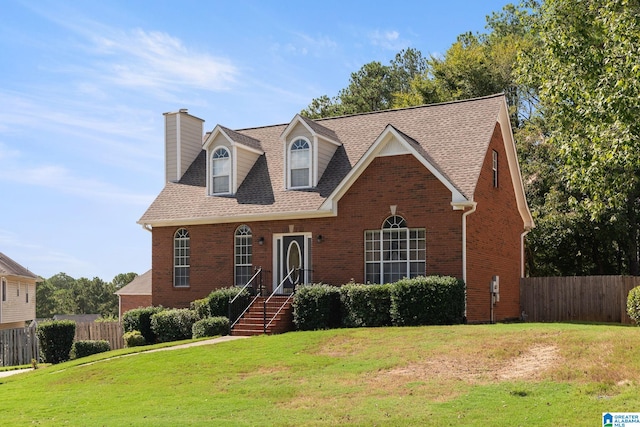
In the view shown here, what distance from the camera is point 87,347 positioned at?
2583 cm

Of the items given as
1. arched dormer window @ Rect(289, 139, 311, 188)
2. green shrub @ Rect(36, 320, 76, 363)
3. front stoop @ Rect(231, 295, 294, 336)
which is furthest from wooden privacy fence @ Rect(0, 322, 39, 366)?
arched dormer window @ Rect(289, 139, 311, 188)

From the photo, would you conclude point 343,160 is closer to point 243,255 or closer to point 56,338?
point 243,255

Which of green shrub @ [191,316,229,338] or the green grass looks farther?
green shrub @ [191,316,229,338]

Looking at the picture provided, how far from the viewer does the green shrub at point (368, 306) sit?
22656 millimetres

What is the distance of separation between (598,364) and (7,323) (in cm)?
4294

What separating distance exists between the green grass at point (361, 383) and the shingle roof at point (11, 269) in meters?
26.1

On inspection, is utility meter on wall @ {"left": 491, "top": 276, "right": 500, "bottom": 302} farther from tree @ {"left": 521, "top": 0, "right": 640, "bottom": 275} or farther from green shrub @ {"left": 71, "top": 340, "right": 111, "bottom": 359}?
green shrub @ {"left": 71, "top": 340, "right": 111, "bottom": 359}

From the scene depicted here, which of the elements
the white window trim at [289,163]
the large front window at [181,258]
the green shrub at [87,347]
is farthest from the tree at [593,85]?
the green shrub at [87,347]

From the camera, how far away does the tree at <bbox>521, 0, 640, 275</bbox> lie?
16.9 meters

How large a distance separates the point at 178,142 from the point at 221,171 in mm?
3509

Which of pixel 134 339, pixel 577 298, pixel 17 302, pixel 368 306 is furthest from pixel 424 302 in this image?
pixel 17 302

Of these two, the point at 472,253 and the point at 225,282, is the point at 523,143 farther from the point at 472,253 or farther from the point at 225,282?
the point at 225,282

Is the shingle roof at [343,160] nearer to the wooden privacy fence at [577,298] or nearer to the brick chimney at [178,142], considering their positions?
the brick chimney at [178,142]

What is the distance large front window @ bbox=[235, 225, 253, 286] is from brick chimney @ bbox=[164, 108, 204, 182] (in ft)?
17.5
